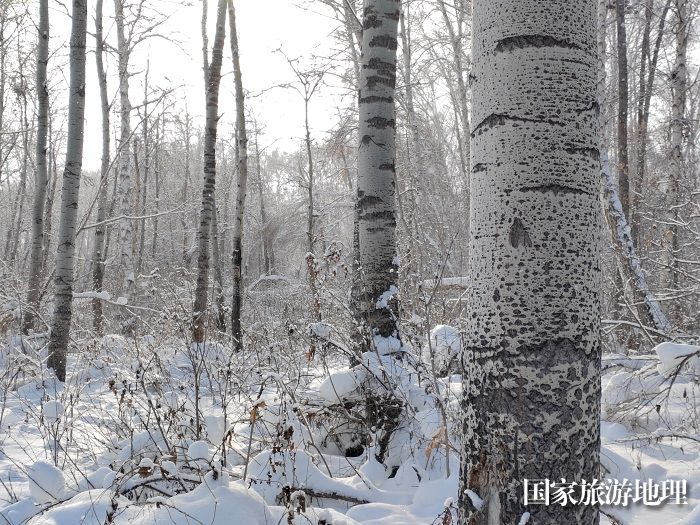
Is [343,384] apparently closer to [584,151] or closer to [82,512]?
[82,512]

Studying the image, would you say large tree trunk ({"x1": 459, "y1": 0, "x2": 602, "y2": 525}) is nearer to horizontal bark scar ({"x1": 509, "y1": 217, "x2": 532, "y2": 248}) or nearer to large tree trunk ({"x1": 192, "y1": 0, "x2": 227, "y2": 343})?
horizontal bark scar ({"x1": 509, "y1": 217, "x2": 532, "y2": 248})

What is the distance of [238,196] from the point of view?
31.5ft

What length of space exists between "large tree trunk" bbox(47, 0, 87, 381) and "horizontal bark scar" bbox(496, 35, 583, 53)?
216 inches

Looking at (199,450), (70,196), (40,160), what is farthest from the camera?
(40,160)

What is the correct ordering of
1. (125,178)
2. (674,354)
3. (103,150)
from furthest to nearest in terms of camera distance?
(103,150), (125,178), (674,354)

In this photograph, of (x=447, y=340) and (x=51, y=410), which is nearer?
(x=447, y=340)

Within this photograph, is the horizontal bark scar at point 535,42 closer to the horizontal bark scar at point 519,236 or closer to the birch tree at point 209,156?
the horizontal bark scar at point 519,236

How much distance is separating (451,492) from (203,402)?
2.87 meters

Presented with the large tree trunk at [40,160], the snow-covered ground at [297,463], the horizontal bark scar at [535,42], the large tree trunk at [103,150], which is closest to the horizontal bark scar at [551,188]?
the horizontal bark scar at [535,42]

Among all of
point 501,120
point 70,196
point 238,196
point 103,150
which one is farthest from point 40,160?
point 501,120

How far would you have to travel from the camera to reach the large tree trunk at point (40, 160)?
6.84 metres

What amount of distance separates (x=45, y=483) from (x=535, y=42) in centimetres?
249

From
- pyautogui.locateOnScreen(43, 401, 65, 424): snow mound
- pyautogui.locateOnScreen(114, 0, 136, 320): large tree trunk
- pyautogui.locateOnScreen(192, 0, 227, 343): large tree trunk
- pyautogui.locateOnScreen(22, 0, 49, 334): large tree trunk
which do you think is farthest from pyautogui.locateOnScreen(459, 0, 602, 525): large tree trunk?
pyautogui.locateOnScreen(114, 0, 136, 320): large tree trunk

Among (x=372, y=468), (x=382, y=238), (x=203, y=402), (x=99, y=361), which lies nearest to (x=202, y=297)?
(x=99, y=361)
